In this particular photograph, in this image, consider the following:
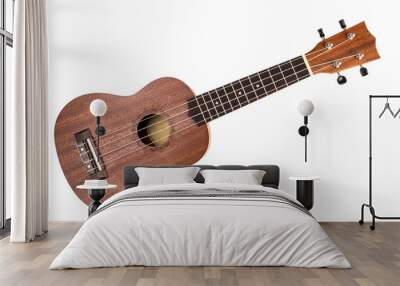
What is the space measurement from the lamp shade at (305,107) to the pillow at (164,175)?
1329mm

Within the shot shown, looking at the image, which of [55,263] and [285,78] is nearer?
[55,263]

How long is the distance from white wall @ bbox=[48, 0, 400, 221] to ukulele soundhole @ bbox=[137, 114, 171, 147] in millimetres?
426

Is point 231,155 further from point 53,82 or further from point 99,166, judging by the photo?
point 53,82

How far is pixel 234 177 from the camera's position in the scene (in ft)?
18.9

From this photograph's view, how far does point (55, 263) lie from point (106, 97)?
109 inches

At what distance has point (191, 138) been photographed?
6.22 meters

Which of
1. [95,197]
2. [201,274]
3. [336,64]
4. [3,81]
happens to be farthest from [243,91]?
[201,274]

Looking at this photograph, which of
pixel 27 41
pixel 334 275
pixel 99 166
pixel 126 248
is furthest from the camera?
pixel 99 166

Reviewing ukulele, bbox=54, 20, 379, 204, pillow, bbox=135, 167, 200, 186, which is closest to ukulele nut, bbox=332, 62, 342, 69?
ukulele, bbox=54, 20, 379, 204

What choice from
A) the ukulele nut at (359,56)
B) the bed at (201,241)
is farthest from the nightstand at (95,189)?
the ukulele nut at (359,56)

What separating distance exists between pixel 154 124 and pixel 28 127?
1.43 m

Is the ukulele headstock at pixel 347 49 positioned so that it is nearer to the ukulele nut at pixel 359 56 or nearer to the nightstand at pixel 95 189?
the ukulele nut at pixel 359 56

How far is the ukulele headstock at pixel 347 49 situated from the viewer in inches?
227

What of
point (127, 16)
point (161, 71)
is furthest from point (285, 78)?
point (127, 16)
